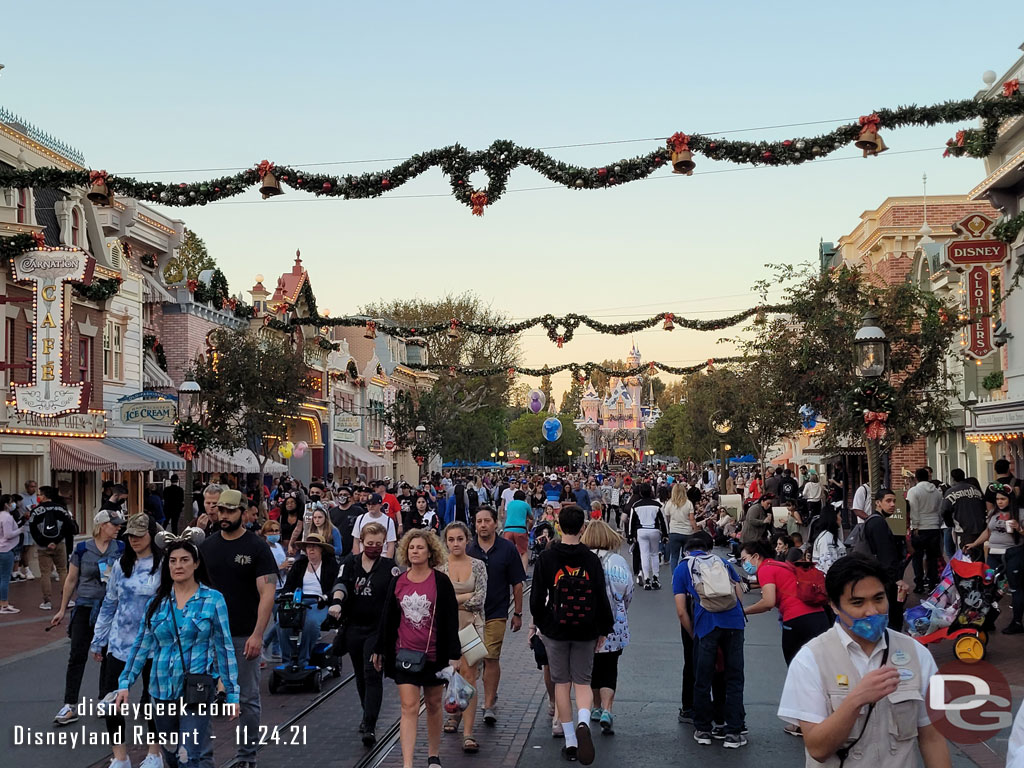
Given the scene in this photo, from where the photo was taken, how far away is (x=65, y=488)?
846 inches

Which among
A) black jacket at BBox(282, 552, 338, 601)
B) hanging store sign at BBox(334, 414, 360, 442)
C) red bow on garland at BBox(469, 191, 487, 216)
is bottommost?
black jacket at BBox(282, 552, 338, 601)

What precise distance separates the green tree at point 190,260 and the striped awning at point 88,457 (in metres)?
30.7

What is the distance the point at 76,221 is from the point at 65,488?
36.6 feet

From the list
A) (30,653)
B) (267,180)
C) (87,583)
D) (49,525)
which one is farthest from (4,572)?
(87,583)

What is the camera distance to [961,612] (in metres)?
12.0

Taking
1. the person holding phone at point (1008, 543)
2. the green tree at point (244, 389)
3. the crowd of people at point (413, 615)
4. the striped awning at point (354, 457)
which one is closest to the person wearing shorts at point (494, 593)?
the crowd of people at point (413, 615)

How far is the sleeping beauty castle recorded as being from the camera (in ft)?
546

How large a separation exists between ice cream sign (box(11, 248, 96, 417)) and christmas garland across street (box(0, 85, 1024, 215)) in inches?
355

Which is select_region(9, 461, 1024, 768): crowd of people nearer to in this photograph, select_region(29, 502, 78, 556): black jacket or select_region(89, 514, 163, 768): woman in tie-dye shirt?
select_region(89, 514, 163, 768): woman in tie-dye shirt

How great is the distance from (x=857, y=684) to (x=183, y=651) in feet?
13.1

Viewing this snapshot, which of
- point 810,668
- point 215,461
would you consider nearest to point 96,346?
point 215,461

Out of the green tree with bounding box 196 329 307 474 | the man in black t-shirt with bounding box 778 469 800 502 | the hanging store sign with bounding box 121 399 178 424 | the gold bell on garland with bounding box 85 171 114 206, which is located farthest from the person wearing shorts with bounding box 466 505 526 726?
the green tree with bounding box 196 329 307 474

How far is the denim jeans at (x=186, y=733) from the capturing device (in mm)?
6250

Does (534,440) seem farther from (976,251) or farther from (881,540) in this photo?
(881,540)
